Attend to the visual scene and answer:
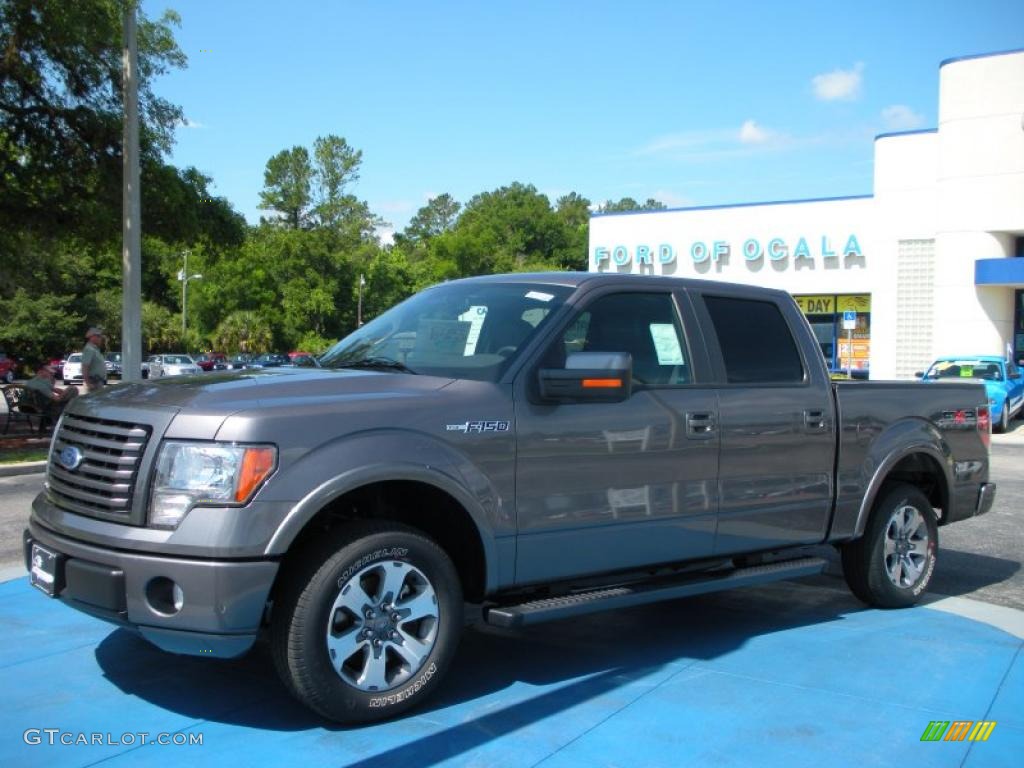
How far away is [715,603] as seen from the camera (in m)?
6.46

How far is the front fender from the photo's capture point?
3.79 m

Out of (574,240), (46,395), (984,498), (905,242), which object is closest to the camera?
(984,498)

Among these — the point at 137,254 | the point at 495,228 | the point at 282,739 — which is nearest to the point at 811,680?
→ the point at 282,739

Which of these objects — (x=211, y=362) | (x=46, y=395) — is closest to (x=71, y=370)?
(x=211, y=362)

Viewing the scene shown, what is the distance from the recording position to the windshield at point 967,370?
72.9 ft

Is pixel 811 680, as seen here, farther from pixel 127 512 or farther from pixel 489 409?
pixel 127 512

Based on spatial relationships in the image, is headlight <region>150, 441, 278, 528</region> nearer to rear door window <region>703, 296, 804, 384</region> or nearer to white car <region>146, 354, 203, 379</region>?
rear door window <region>703, 296, 804, 384</region>

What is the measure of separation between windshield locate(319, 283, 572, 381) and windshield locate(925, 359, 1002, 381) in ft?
64.0

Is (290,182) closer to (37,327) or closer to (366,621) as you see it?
(37,327)

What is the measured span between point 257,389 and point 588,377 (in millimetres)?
1432

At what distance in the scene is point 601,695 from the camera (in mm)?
4562

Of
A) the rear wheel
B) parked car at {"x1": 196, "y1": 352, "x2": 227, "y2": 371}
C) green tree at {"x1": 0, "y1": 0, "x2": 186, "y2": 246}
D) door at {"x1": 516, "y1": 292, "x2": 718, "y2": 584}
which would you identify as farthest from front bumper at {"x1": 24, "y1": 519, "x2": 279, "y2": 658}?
parked car at {"x1": 196, "y1": 352, "x2": 227, "y2": 371}

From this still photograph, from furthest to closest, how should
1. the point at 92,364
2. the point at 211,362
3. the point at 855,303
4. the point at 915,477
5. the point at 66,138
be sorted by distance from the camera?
the point at 211,362 → the point at 855,303 → the point at 66,138 → the point at 92,364 → the point at 915,477

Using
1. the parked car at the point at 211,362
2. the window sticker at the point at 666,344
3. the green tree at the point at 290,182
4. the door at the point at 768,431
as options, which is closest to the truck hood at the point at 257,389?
the window sticker at the point at 666,344
